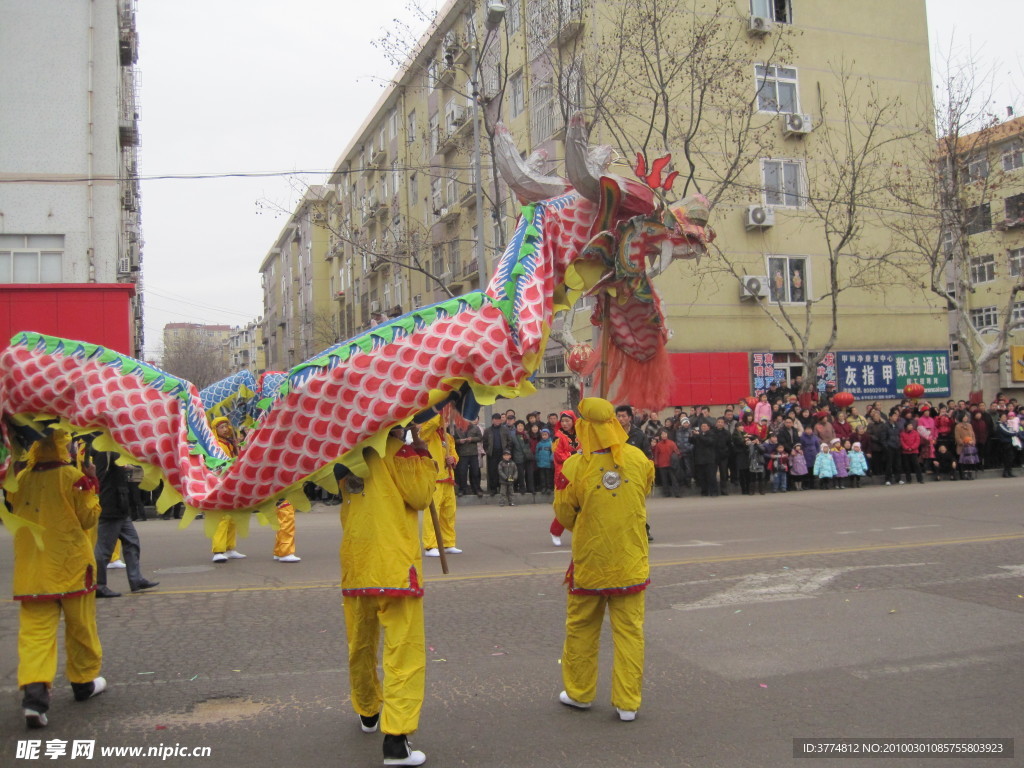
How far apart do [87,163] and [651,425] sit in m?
15.4

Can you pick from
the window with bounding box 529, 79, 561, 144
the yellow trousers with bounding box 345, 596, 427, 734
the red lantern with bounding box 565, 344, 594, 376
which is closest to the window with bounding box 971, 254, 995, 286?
the window with bounding box 529, 79, 561, 144

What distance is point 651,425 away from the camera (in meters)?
17.7

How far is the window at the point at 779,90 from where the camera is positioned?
2358 cm

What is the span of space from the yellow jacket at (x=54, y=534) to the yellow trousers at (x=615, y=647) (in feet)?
9.08

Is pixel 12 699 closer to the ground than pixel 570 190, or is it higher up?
closer to the ground

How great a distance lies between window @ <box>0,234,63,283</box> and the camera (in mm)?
21859

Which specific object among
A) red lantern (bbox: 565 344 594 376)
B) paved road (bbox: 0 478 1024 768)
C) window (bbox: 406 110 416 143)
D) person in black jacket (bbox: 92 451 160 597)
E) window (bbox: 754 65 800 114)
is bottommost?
paved road (bbox: 0 478 1024 768)

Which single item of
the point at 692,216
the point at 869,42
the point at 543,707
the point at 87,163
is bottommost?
the point at 543,707

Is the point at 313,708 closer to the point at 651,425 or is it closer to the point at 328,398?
the point at 328,398

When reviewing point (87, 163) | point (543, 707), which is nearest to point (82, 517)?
point (543, 707)

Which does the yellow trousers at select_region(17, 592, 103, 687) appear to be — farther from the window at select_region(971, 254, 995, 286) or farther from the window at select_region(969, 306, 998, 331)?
the window at select_region(969, 306, 998, 331)

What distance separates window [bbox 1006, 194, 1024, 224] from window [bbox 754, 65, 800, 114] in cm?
1170

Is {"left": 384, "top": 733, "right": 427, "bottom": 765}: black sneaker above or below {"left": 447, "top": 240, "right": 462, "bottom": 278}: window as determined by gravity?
below

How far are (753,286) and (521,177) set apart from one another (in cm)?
1986
